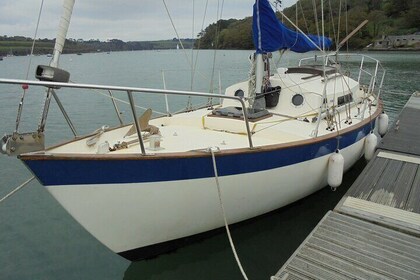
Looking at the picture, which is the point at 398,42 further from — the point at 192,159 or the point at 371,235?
the point at 192,159

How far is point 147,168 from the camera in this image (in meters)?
4.18

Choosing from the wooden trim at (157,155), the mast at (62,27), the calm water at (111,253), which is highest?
the mast at (62,27)

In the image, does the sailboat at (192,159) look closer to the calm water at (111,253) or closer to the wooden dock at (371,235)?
the calm water at (111,253)

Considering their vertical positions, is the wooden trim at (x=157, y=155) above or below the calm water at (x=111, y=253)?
above

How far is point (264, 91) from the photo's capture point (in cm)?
705

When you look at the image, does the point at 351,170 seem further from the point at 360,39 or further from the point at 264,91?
the point at 360,39

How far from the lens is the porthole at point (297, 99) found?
7055 millimetres

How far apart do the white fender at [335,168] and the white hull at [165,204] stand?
671mm

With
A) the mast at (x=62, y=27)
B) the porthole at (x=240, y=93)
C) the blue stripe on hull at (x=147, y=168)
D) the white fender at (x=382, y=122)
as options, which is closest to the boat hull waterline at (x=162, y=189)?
the blue stripe on hull at (x=147, y=168)

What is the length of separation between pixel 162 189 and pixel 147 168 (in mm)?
367

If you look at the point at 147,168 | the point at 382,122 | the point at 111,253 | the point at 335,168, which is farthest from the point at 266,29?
the point at 382,122

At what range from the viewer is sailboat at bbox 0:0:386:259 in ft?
13.0

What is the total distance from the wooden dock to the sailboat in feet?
2.44

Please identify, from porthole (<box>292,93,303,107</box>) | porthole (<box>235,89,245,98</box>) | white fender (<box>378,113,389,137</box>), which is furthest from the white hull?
white fender (<box>378,113,389,137</box>)
